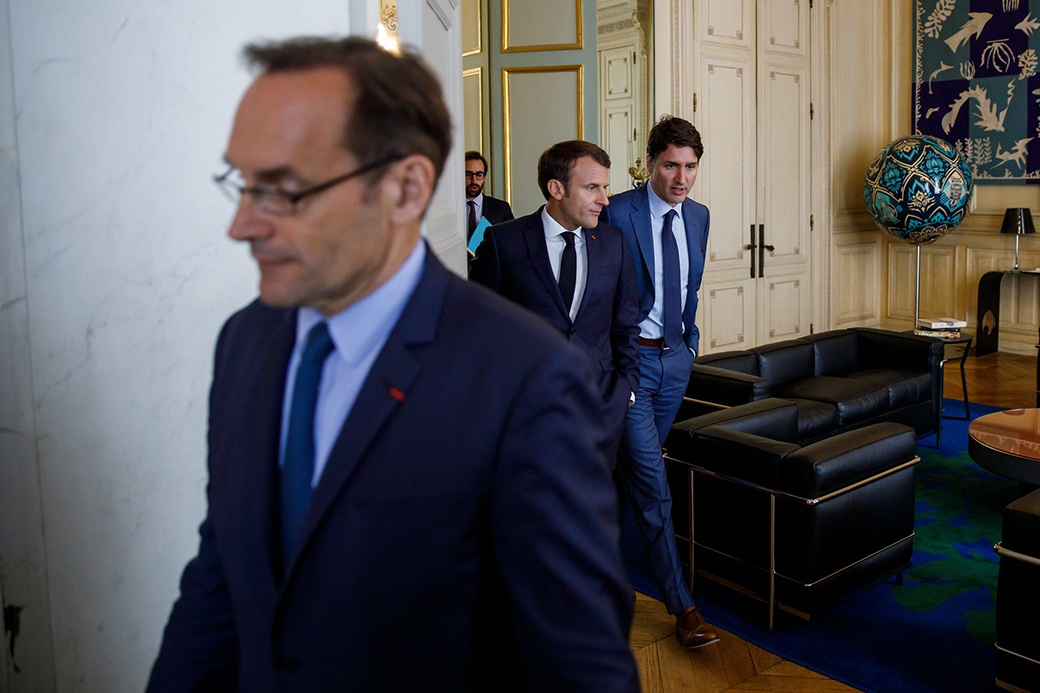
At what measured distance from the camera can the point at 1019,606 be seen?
2.57m

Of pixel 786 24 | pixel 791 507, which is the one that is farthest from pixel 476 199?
pixel 786 24

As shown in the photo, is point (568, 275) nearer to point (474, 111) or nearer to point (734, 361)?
point (734, 361)

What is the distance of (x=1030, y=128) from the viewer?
7.89 m

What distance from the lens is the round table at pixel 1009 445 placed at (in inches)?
141

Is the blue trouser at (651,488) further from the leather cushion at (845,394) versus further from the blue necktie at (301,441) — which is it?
the blue necktie at (301,441)

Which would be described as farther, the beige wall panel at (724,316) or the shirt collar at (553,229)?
the beige wall panel at (724,316)

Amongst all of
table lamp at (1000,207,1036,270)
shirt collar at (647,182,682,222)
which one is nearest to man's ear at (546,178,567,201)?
shirt collar at (647,182,682,222)

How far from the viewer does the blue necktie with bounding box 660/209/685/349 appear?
3.29m

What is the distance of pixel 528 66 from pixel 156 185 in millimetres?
4307

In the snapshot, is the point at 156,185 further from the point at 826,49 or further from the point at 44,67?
the point at 826,49

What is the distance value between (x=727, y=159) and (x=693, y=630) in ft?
17.0

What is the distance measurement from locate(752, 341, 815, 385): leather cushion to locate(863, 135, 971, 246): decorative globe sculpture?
296 cm

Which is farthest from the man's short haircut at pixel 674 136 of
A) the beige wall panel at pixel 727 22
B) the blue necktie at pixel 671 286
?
the beige wall panel at pixel 727 22

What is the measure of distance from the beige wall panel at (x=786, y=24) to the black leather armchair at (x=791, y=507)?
5197 mm
